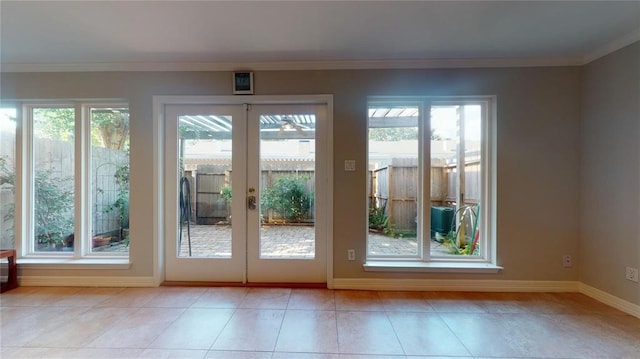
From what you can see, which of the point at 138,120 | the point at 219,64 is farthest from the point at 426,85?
the point at 138,120

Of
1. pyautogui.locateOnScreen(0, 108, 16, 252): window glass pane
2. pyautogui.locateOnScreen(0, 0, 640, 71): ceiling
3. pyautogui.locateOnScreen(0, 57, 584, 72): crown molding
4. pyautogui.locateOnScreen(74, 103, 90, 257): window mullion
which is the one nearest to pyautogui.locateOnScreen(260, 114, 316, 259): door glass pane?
pyautogui.locateOnScreen(0, 57, 584, 72): crown molding

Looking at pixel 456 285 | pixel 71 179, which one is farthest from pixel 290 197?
pixel 71 179

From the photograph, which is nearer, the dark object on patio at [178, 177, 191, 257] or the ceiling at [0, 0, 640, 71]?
the ceiling at [0, 0, 640, 71]

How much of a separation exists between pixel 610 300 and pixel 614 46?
225 cm

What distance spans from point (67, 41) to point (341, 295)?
3354mm

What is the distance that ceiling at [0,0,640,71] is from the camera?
6.68 ft

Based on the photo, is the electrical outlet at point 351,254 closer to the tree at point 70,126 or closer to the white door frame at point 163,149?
the white door frame at point 163,149

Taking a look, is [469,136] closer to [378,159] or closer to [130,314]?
[378,159]

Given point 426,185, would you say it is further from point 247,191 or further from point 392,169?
point 247,191

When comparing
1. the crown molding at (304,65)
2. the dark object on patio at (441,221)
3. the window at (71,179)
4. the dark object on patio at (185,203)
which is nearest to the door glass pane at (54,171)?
the window at (71,179)

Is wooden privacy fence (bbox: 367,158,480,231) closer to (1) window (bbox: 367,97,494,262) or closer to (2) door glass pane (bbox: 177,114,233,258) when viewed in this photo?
(1) window (bbox: 367,97,494,262)

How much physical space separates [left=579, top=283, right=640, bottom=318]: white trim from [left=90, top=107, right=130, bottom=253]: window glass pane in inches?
185

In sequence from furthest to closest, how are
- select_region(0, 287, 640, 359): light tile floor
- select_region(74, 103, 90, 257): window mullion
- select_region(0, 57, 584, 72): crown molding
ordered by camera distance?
select_region(74, 103, 90, 257): window mullion < select_region(0, 57, 584, 72): crown molding < select_region(0, 287, 640, 359): light tile floor

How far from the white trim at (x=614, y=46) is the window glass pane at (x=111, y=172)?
15.4 ft
